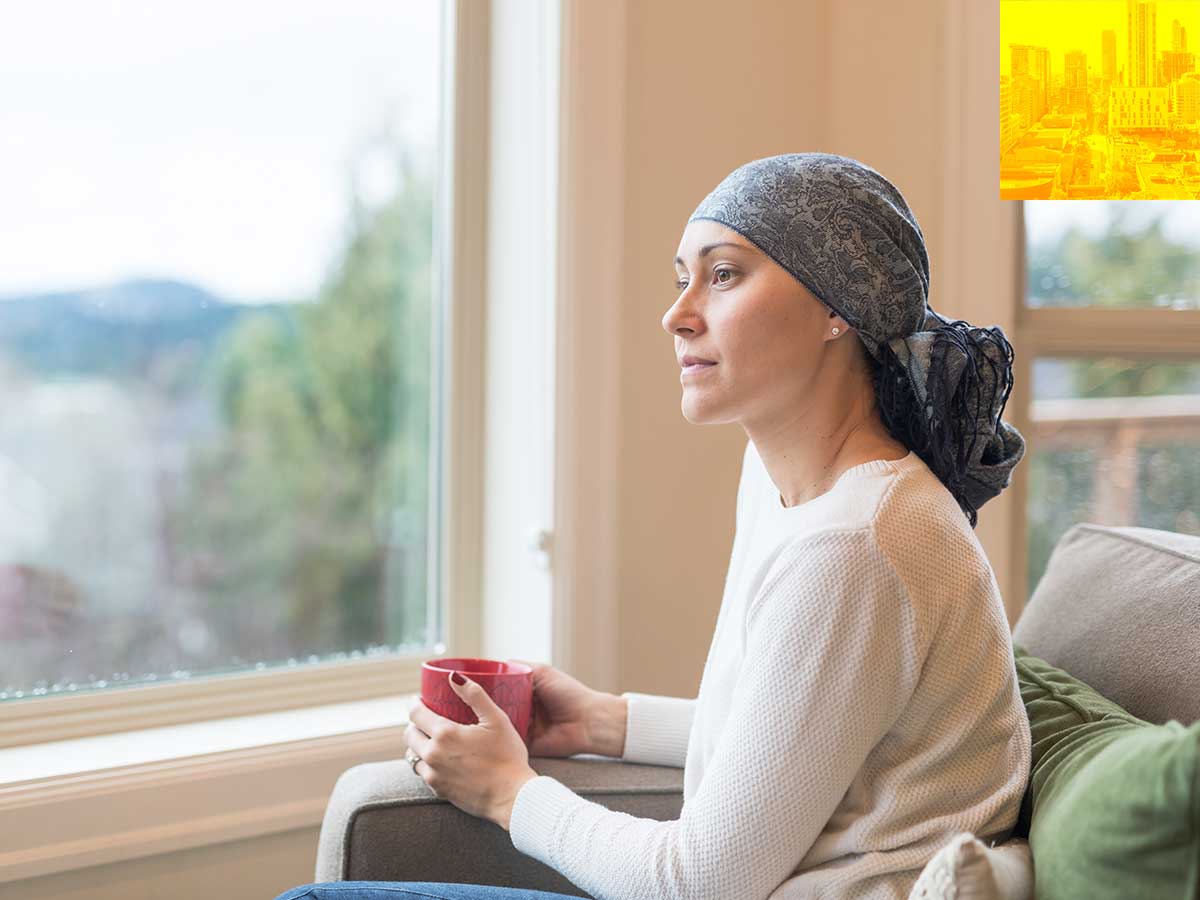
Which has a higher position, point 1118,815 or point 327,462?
point 327,462

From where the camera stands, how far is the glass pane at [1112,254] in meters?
2.39

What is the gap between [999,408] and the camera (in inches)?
50.1

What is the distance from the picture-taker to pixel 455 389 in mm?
2236

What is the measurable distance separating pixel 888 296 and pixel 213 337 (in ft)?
4.05

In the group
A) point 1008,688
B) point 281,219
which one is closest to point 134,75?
point 281,219

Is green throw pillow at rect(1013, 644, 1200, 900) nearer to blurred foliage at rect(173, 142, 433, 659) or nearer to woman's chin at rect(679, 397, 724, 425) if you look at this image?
woman's chin at rect(679, 397, 724, 425)

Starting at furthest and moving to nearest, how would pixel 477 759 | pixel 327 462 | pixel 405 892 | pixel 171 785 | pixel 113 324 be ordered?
1. pixel 327 462
2. pixel 113 324
3. pixel 171 785
4. pixel 477 759
5. pixel 405 892

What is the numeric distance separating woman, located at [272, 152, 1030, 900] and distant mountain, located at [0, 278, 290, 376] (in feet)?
3.04

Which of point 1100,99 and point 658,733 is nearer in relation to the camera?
point 658,733

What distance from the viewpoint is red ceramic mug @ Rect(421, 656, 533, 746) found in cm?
135

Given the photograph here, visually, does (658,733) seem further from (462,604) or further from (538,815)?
(462,604)

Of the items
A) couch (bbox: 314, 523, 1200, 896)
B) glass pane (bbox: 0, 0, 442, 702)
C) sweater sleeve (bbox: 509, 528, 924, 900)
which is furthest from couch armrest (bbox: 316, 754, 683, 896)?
glass pane (bbox: 0, 0, 442, 702)

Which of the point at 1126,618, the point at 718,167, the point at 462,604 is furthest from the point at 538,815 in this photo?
the point at 718,167

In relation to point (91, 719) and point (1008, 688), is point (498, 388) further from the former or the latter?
point (1008, 688)
